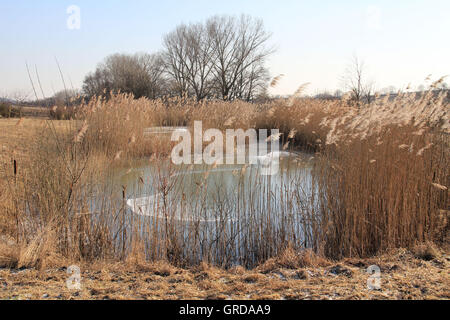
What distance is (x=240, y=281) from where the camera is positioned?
7.87 feet

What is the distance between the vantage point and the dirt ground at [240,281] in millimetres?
2158

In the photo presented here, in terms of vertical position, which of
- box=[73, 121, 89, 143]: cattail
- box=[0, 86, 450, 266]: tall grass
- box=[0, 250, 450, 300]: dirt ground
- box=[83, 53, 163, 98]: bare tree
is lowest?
box=[0, 250, 450, 300]: dirt ground

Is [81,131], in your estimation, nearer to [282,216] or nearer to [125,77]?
[282,216]

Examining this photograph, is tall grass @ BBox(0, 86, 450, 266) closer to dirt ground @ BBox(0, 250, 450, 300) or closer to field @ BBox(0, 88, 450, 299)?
field @ BBox(0, 88, 450, 299)

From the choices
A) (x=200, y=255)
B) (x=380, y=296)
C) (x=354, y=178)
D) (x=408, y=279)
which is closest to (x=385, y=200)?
(x=354, y=178)

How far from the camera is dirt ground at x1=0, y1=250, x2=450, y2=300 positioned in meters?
2.16

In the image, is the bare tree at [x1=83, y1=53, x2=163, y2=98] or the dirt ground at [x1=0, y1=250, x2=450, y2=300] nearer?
the dirt ground at [x1=0, y1=250, x2=450, y2=300]

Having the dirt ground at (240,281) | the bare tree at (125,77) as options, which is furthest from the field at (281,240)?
the bare tree at (125,77)

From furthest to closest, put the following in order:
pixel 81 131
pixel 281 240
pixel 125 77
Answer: pixel 125 77, pixel 281 240, pixel 81 131

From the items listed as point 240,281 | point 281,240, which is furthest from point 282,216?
point 240,281

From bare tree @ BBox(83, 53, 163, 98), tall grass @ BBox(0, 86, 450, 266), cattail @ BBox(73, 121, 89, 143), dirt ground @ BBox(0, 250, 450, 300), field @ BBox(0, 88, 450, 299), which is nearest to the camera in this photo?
dirt ground @ BBox(0, 250, 450, 300)

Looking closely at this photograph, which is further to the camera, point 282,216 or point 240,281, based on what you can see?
point 282,216

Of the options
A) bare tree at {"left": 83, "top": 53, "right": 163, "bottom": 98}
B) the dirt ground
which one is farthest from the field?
bare tree at {"left": 83, "top": 53, "right": 163, "bottom": 98}
